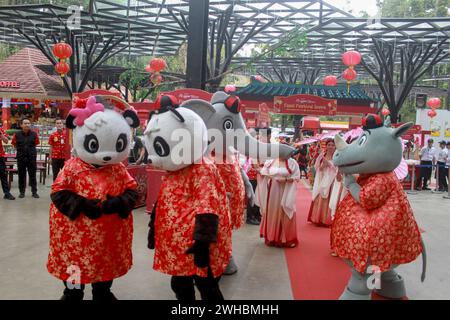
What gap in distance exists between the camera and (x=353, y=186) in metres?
3.06

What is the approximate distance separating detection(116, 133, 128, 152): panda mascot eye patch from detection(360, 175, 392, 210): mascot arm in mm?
1647

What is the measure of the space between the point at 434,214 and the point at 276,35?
27.5ft

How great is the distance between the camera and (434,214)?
24.2 feet

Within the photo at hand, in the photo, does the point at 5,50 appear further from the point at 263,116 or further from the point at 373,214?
the point at 373,214

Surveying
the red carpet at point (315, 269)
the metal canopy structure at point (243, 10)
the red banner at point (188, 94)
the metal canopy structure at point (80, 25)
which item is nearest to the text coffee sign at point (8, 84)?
the metal canopy structure at point (80, 25)

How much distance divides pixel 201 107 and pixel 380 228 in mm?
1532

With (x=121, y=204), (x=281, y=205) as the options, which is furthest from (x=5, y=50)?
(x=121, y=204)

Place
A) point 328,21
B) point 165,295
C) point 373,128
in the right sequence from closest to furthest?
point 373,128
point 165,295
point 328,21

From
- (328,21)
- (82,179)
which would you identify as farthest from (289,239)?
(328,21)

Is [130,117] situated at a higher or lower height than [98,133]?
higher

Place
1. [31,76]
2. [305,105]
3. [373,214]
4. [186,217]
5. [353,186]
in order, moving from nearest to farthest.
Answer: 1. [186,217]
2. [373,214]
3. [353,186]
4. [305,105]
5. [31,76]

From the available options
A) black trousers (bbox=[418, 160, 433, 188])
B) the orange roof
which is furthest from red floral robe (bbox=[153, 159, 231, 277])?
the orange roof

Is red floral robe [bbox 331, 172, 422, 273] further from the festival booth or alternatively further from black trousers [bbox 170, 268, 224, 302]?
the festival booth
